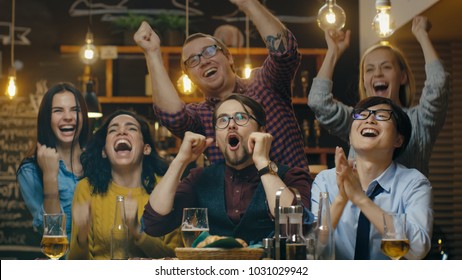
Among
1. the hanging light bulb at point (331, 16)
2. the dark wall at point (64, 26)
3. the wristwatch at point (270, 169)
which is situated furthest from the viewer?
the dark wall at point (64, 26)

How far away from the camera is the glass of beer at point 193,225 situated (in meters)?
3.91

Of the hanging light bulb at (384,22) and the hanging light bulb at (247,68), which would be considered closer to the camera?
the hanging light bulb at (384,22)

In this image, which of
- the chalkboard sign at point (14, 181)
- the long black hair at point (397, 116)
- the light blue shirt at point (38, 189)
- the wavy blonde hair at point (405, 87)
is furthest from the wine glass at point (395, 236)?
the chalkboard sign at point (14, 181)

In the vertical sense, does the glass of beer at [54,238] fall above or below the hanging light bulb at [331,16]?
below

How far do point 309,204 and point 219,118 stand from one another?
0.73 m

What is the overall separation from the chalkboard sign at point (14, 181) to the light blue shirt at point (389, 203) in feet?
7.18

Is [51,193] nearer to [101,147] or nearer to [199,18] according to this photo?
[101,147]

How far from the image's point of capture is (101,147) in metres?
5.43

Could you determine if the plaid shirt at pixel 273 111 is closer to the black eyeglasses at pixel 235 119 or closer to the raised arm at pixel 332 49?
the black eyeglasses at pixel 235 119

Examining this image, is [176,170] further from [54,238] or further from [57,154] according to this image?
[54,238]

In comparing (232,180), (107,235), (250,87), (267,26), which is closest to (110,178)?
(107,235)

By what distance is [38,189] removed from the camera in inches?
219

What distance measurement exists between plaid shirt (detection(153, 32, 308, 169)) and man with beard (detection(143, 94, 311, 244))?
94mm
